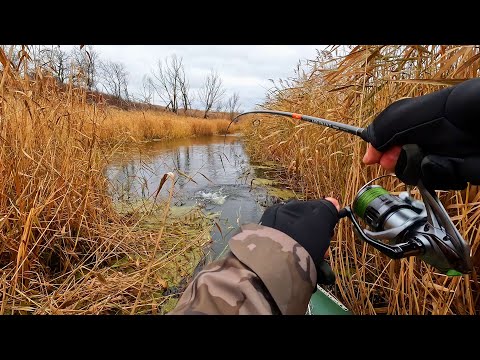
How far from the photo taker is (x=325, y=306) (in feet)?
4.58

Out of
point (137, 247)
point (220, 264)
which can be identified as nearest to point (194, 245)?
point (137, 247)

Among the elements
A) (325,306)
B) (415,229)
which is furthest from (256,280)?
(325,306)

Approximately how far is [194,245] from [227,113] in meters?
23.0

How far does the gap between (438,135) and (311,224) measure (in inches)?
14.7

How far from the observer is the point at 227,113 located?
24.1 metres

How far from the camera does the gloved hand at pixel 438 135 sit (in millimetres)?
553

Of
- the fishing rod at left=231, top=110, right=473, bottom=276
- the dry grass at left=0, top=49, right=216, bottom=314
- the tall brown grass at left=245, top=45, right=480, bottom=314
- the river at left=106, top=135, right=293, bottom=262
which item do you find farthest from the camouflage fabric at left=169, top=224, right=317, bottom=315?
the river at left=106, top=135, right=293, bottom=262

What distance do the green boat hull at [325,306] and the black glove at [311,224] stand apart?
0.77 meters

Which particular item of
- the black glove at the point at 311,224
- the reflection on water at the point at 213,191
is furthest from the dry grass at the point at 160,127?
the black glove at the point at 311,224

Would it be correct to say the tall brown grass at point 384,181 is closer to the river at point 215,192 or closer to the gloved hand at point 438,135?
the gloved hand at point 438,135

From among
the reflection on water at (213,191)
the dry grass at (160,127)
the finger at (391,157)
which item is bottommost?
the reflection on water at (213,191)

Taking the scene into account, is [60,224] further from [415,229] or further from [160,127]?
[160,127]

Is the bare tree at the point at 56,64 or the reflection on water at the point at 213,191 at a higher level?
the bare tree at the point at 56,64
